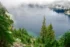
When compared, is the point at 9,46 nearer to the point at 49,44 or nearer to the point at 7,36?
the point at 7,36

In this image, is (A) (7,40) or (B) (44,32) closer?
(A) (7,40)

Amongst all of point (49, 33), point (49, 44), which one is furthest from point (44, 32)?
point (49, 44)

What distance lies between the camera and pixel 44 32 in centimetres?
7481

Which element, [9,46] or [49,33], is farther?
[49,33]

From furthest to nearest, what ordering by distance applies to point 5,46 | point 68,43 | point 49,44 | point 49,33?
point 49,33 < point 49,44 < point 68,43 < point 5,46

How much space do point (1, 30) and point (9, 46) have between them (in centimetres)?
44

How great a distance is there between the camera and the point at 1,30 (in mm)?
6285

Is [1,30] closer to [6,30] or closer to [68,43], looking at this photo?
[6,30]

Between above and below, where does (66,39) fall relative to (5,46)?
above

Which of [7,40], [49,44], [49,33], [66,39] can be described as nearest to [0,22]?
[7,40]

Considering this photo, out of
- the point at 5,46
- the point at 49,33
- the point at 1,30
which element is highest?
the point at 49,33

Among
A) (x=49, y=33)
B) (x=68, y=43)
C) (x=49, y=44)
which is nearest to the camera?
(x=68, y=43)

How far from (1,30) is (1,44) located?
1.13ft

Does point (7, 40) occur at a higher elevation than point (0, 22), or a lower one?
lower
